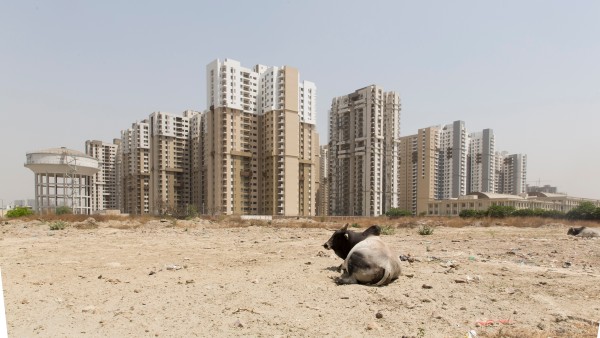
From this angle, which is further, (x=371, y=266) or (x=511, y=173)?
(x=511, y=173)

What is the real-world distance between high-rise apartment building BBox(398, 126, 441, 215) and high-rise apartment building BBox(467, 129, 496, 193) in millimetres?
13486

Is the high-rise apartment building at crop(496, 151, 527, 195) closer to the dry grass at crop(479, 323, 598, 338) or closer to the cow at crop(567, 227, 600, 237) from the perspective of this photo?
the cow at crop(567, 227, 600, 237)

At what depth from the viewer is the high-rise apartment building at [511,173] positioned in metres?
107

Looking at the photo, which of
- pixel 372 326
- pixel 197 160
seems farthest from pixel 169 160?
pixel 372 326

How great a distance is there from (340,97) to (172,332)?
95461 mm

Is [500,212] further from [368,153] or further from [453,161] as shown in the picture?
[453,161]

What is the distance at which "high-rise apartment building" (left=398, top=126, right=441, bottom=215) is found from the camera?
9766 cm

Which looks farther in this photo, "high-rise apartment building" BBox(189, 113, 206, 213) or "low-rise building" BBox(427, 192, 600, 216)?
"high-rise apartment building" BBox(189, 113, 206, 213)

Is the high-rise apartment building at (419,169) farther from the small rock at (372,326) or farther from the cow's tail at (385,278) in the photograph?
the small rock at (372,326)

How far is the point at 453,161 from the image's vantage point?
105938 millimetres

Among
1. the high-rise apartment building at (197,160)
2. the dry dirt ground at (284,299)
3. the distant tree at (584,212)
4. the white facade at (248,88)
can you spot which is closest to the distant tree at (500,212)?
the distant tree at (584,212)

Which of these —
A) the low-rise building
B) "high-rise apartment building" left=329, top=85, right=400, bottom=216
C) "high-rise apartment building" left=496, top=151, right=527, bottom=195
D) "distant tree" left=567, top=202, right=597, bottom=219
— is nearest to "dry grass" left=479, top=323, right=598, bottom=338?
"distant tree" left=567, top=202, right=597, bottom=219

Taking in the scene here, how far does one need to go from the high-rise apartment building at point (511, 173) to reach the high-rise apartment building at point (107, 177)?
125 m

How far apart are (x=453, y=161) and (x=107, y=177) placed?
111m
